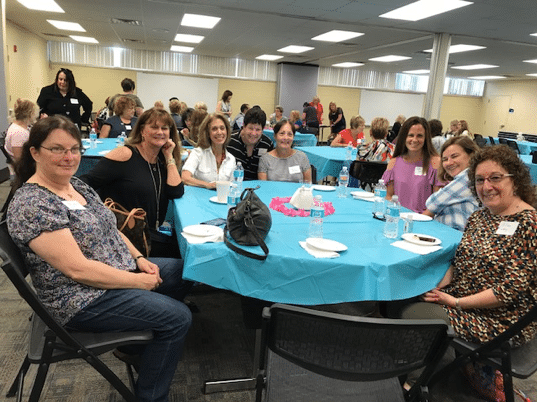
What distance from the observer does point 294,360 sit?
121 centimetres

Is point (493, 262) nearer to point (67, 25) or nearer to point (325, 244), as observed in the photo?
point (325, 244)

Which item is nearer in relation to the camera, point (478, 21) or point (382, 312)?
point (382, 312)

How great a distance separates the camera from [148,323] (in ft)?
5.32

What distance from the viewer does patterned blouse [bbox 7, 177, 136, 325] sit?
4.82ft

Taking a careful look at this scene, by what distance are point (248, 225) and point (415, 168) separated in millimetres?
2056

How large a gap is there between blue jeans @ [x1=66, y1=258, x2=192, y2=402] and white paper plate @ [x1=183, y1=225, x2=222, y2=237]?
0.35 meters

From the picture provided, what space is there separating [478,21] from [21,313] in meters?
7.13

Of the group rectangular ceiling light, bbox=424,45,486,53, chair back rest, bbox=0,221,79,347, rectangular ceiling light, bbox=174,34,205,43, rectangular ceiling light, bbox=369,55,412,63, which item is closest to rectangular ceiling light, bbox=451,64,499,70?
rectangular ceiling light, bbox=369,55,412,63

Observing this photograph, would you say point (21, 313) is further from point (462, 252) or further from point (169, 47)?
point (169, 47)

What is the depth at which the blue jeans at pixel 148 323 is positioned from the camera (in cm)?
159

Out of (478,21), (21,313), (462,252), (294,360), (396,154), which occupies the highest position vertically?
(478,21)

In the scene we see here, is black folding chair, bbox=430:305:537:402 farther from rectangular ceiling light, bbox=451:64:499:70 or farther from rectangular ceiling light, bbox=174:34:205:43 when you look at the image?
rectangular ceiling light, bbox=451:64:499:70

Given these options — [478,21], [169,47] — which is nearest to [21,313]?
[478,21]

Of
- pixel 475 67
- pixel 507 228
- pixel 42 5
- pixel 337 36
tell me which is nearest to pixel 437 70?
pixel 337 36
